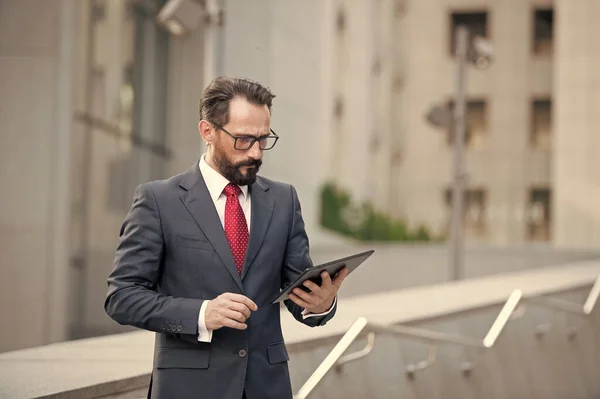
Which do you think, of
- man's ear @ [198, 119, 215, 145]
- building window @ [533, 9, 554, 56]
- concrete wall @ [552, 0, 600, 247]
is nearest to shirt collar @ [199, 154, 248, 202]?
man's ear @ [198, 119, 215, 145]

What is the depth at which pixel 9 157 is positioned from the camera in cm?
1077

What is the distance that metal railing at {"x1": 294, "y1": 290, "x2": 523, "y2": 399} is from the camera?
5.26 metres

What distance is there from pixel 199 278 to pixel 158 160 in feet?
38.7

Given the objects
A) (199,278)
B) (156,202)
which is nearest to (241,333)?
(199,278)

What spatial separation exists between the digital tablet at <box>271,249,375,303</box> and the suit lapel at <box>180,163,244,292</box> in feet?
0.53

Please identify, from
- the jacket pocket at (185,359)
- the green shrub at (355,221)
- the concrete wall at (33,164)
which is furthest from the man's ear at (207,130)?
the green shrub at (355,221)

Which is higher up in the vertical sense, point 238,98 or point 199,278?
point 238,98

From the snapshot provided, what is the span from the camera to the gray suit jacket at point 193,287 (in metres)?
3.19

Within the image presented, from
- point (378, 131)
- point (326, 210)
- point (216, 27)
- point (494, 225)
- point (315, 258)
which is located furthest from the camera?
point (494, 225)

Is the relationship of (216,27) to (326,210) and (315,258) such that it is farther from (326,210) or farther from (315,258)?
(326,210)

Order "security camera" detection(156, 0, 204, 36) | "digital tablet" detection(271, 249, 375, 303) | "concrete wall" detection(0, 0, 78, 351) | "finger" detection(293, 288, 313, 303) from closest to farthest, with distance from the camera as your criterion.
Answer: "digital tablet" detection(271, 249, 375, 303)
"finger" detection(293, 288, 313, 303)
"security camera" detection(156, 0, 204, 36)
"concrete wall" detection(0, 0, 78, 351)

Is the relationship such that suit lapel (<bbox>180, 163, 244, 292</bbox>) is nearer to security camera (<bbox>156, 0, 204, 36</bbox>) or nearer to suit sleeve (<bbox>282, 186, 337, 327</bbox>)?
suit sleeve (<bbox>282, 186, 337, 327</bbox>)

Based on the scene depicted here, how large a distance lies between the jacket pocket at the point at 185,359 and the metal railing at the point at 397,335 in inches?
70.5

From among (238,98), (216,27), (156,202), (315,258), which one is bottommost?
(315,258)
